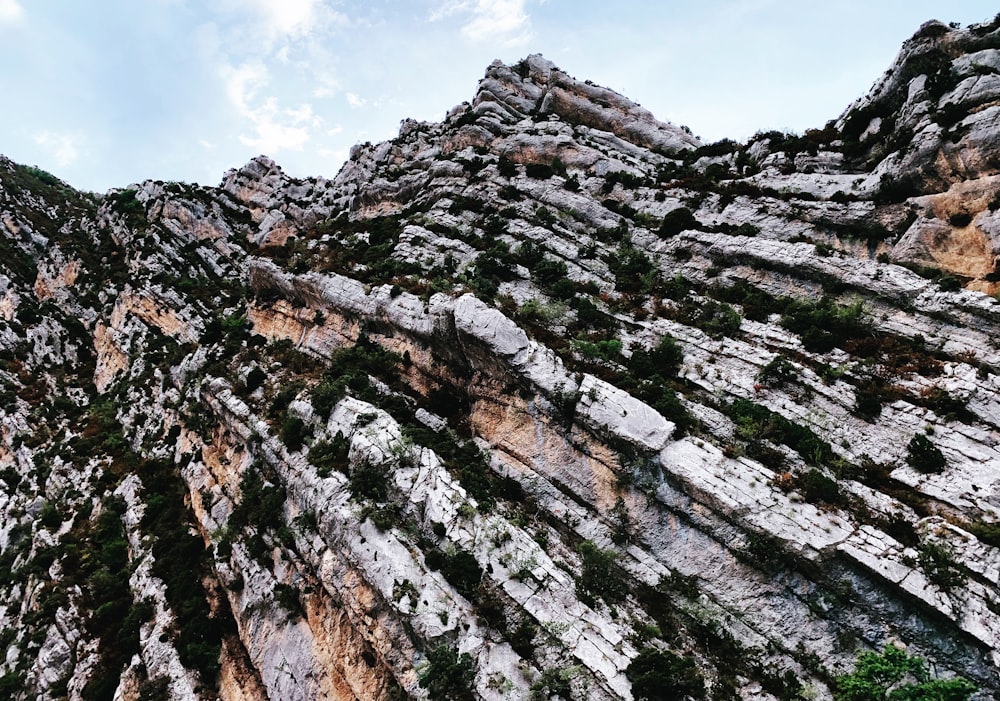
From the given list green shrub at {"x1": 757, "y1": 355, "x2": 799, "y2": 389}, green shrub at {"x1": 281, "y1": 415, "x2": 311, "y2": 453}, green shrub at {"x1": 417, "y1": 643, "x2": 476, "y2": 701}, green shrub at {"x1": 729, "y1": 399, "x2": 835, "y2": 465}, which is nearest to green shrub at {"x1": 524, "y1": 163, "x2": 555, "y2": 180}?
green shrub at {"x1": 757, "y1": 355, "x2": 799, "y2": 389}

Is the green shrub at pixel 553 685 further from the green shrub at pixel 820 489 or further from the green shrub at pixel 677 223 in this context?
the green shrub at pixel 677 223

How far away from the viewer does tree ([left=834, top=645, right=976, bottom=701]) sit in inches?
505

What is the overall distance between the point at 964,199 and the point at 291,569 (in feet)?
131

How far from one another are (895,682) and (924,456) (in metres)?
8.33

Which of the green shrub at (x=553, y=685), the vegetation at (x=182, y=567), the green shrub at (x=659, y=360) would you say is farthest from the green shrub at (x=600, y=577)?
the vegetation at (x=182, y=567)

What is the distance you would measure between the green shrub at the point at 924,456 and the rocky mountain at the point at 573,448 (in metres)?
0.19

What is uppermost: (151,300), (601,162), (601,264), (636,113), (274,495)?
(151,300)

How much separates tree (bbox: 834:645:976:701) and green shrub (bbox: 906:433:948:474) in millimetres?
6975

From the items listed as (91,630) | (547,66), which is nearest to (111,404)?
(91,630)

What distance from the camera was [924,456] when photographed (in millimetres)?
18125

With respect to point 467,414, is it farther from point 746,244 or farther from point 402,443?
point 746,244

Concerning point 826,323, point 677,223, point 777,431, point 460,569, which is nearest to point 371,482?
point 460,569

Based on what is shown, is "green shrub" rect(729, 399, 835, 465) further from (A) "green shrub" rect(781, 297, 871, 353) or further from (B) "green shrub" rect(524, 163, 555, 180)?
(B) "green shrub" rect(524, 163, 555, 180)

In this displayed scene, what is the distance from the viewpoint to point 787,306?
2691 cm
